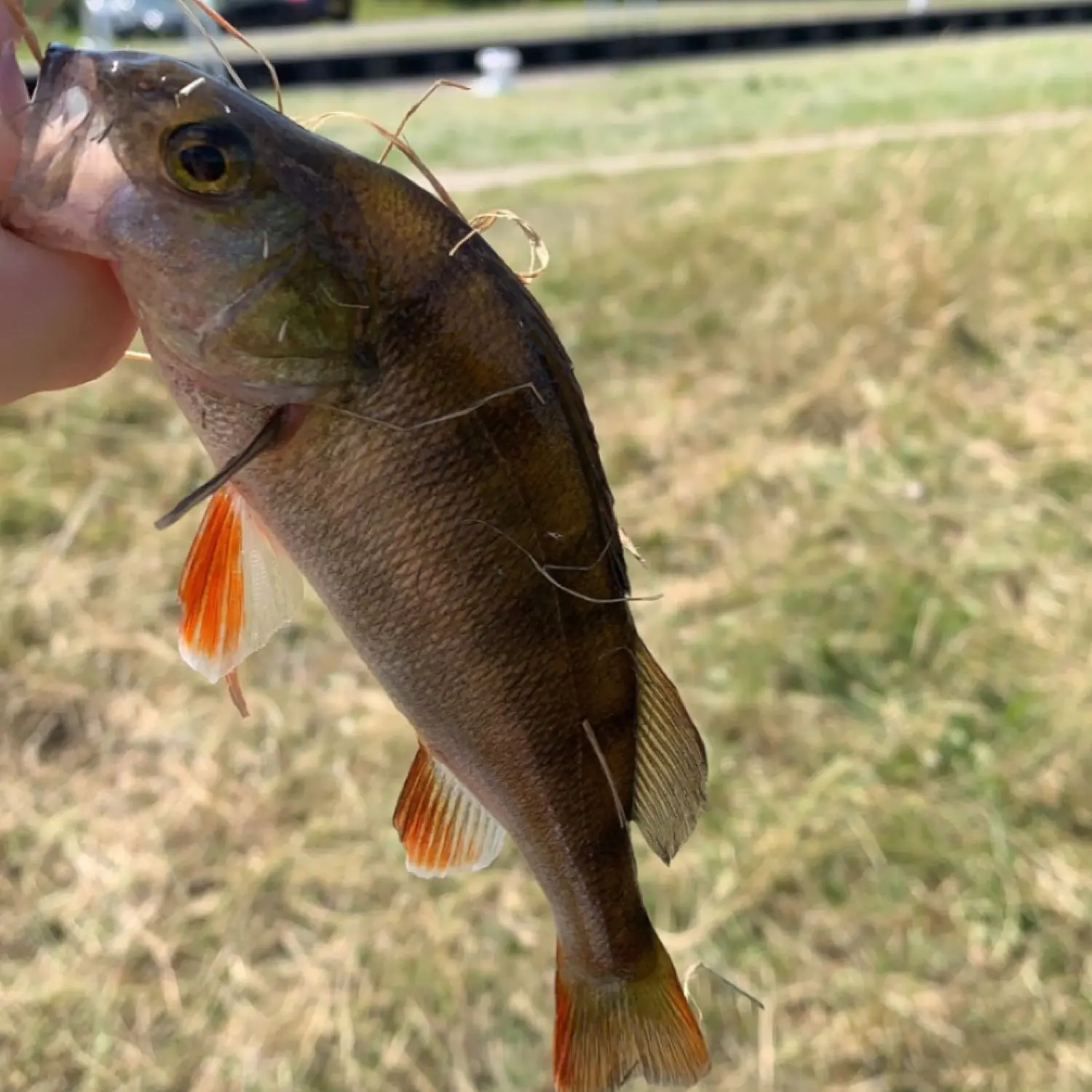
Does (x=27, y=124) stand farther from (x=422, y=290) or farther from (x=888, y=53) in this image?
(x=888, y=53)

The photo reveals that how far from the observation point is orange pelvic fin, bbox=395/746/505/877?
0.90 metres

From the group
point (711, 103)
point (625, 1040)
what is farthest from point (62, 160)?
point (711, 103)

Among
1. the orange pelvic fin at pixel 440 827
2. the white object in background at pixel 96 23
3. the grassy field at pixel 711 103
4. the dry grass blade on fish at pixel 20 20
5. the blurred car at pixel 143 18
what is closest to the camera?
the dry grass blade on fish at pixel 20 20

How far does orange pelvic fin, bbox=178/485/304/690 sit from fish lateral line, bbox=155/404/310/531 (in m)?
0.08

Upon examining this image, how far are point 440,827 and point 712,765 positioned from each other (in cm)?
145

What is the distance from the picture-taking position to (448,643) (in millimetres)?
807

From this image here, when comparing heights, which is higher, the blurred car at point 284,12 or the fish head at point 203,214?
the fish head at point 203,214

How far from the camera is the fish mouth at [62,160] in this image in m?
0.67

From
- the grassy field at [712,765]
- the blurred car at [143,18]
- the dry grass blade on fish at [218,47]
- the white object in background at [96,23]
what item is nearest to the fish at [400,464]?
the dry grass blade on fish at [218,47]

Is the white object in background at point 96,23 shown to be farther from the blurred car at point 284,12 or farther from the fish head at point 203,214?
the blurred car at point 284,12

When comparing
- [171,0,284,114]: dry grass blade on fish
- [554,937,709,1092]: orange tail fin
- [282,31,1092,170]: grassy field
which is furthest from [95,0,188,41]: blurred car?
[554,937,709,1092]: orange tail fin

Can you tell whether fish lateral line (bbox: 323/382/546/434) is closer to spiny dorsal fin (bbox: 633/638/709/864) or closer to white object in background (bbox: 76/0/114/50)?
spiny dorsal fin (bbox: 633/638/709/864)

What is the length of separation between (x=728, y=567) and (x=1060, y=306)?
6.81ft

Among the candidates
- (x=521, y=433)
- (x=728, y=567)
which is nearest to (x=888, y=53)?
(x=728, y=567)
